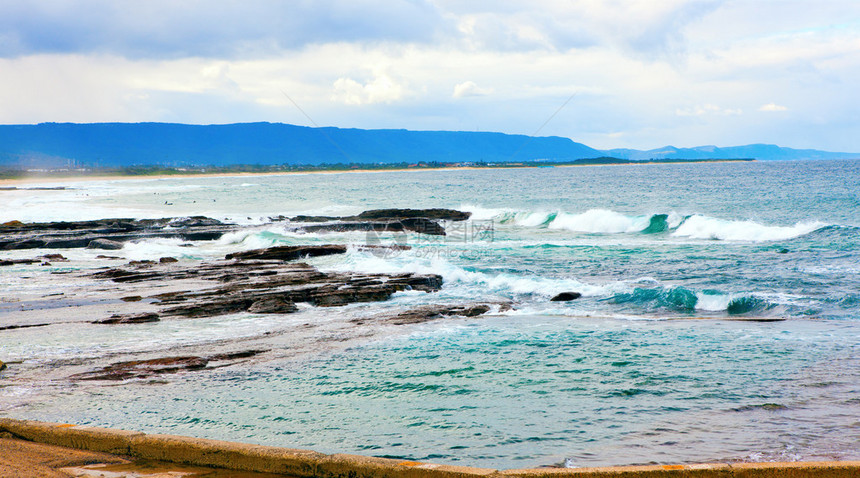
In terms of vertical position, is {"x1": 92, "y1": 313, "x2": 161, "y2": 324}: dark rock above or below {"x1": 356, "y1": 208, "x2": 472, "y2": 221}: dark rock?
below

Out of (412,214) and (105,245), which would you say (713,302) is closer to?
(105,245)

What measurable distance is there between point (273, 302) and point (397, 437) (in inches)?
332

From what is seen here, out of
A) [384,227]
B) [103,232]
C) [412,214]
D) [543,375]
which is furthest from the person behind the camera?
[412,214]

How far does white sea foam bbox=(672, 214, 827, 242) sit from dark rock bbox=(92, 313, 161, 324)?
81.4ft

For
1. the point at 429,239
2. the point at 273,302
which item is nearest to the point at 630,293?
the point at 273,302

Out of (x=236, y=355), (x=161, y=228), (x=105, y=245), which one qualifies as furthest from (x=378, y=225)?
(x=236, y=355)

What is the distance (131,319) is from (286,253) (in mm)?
10606

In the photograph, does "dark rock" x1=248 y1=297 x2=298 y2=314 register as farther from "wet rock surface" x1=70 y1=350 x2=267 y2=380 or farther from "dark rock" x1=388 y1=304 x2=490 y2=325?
"wet rock surface" x1=70 y1=350 x2=267 y2=380

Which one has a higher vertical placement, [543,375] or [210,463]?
[210,463]

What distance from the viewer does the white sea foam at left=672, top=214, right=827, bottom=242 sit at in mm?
28672

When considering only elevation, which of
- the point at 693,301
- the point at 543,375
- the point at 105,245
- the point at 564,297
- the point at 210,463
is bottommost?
the point at 105,245

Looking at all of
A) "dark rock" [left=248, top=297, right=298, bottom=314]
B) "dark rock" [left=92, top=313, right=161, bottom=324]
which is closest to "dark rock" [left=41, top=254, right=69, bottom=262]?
Answer: "dark rock" [left=92, top=313, right=161, bottom=324]

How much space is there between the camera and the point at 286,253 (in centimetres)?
2338

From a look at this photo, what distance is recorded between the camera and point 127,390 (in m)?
8.27
